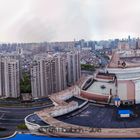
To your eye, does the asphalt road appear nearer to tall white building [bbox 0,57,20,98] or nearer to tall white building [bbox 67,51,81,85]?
tall white building [bbox 0,57,20,98]

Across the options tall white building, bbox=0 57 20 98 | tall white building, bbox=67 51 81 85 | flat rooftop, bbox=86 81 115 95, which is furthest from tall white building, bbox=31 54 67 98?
flat rooftop, bbox=86 81 115 95

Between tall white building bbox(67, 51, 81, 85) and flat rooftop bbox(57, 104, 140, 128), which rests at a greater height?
tall white building bbox(67, 51, 81, 85)

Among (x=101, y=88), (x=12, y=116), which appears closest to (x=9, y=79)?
(x=12, y=116)

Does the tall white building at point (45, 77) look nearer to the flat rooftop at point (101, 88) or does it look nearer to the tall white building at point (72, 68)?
the tall white building at point (72, 68)

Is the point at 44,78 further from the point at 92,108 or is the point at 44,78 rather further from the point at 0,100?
the point at 92,108

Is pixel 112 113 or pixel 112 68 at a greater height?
pixel 112 68

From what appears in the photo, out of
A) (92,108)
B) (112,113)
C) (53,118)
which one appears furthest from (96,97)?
(53,118)
